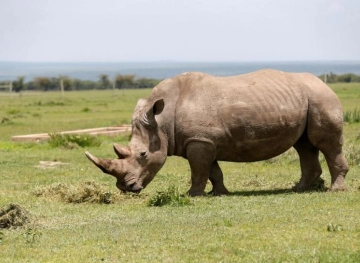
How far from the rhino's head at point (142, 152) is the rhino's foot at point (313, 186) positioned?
2281mm

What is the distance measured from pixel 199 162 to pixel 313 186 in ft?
6.80

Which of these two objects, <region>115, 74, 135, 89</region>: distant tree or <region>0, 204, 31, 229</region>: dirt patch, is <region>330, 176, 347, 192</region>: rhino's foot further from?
<region>115, 74, 135, 89</region>: distant tree

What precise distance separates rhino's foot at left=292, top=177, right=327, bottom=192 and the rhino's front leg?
1.53 m

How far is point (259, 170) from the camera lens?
1838cm

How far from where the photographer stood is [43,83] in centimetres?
11612

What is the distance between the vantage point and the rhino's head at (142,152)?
14008 millimetres

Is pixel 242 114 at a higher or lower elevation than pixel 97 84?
higher

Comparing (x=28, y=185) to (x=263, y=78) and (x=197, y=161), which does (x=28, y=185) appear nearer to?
(x=197, y=161)

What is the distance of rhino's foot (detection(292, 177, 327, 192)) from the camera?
14771 millimetres

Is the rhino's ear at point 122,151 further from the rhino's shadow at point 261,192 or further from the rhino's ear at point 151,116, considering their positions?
the rhino's shadow at point 261,192

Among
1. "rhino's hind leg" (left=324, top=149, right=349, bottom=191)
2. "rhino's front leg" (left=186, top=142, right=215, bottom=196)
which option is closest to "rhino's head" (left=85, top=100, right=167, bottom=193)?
"rhino's front leg" (left=186, top=142, right=215, bottom=196)

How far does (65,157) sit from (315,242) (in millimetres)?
12200

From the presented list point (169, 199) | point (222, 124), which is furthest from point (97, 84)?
point (169, 199)

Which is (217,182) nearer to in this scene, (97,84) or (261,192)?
(261,192)
